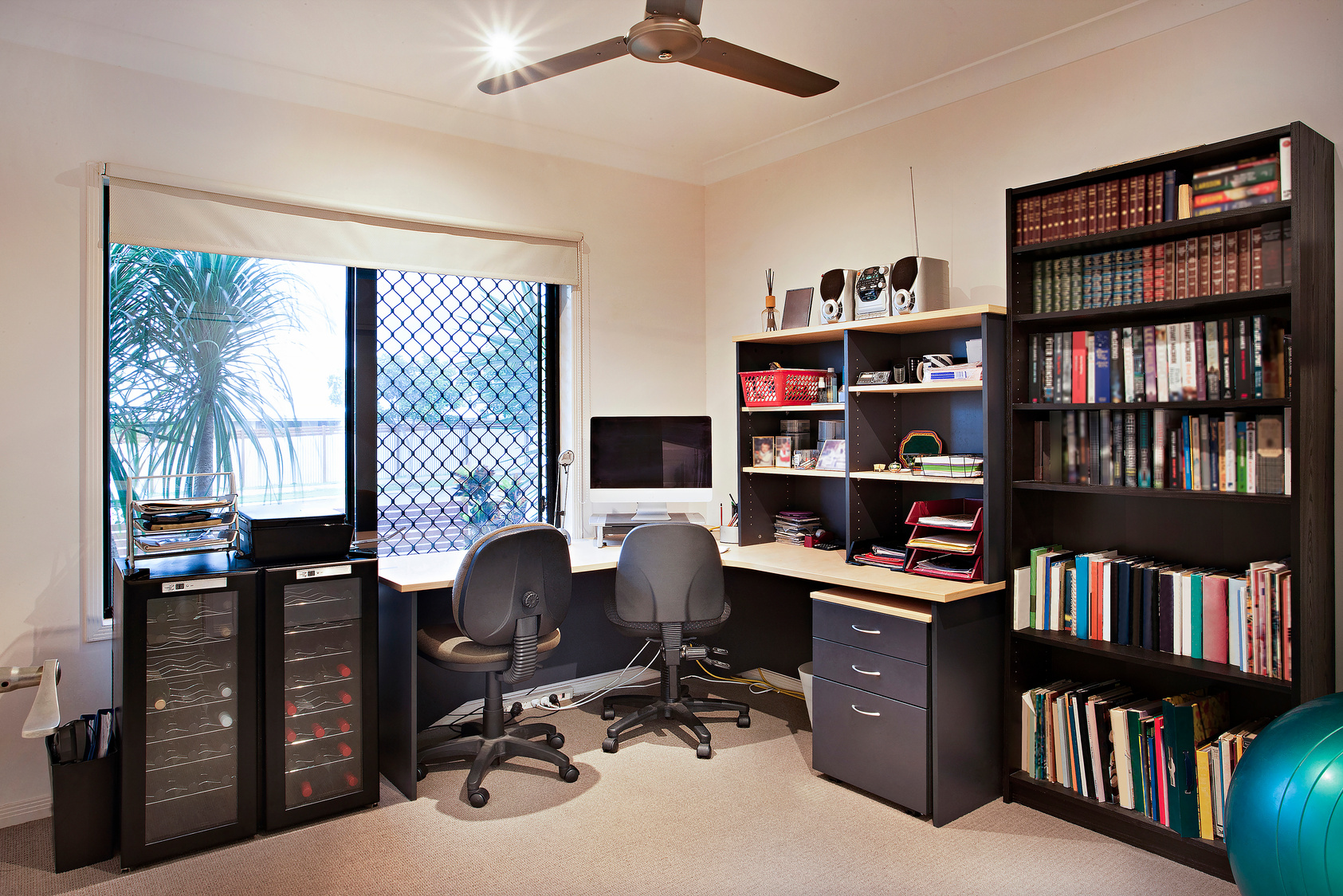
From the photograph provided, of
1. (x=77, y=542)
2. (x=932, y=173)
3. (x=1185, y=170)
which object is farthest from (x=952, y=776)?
(x=77, y=542)

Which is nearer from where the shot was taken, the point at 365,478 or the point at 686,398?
the point at 365,478

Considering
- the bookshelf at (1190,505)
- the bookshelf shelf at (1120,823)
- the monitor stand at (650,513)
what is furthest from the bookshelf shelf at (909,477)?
the bookshelf shelf at (1120,823)

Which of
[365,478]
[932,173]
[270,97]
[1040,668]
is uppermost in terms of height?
[270,97]

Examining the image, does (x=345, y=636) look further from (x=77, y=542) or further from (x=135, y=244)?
(x=135, y=244)

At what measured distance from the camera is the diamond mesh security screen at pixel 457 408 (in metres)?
3.56

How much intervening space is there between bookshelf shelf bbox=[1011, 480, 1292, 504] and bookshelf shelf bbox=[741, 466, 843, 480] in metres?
0.74

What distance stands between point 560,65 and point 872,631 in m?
2.05

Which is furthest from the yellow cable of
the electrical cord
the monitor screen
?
the monitor screen

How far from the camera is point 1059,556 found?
2.78m

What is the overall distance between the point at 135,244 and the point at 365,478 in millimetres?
1194

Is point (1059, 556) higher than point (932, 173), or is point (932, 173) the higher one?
point (932, 173)

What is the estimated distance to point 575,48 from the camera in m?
3.00

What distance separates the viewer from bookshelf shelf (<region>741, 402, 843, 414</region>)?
3277 mm

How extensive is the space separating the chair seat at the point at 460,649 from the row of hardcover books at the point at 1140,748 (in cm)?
176
